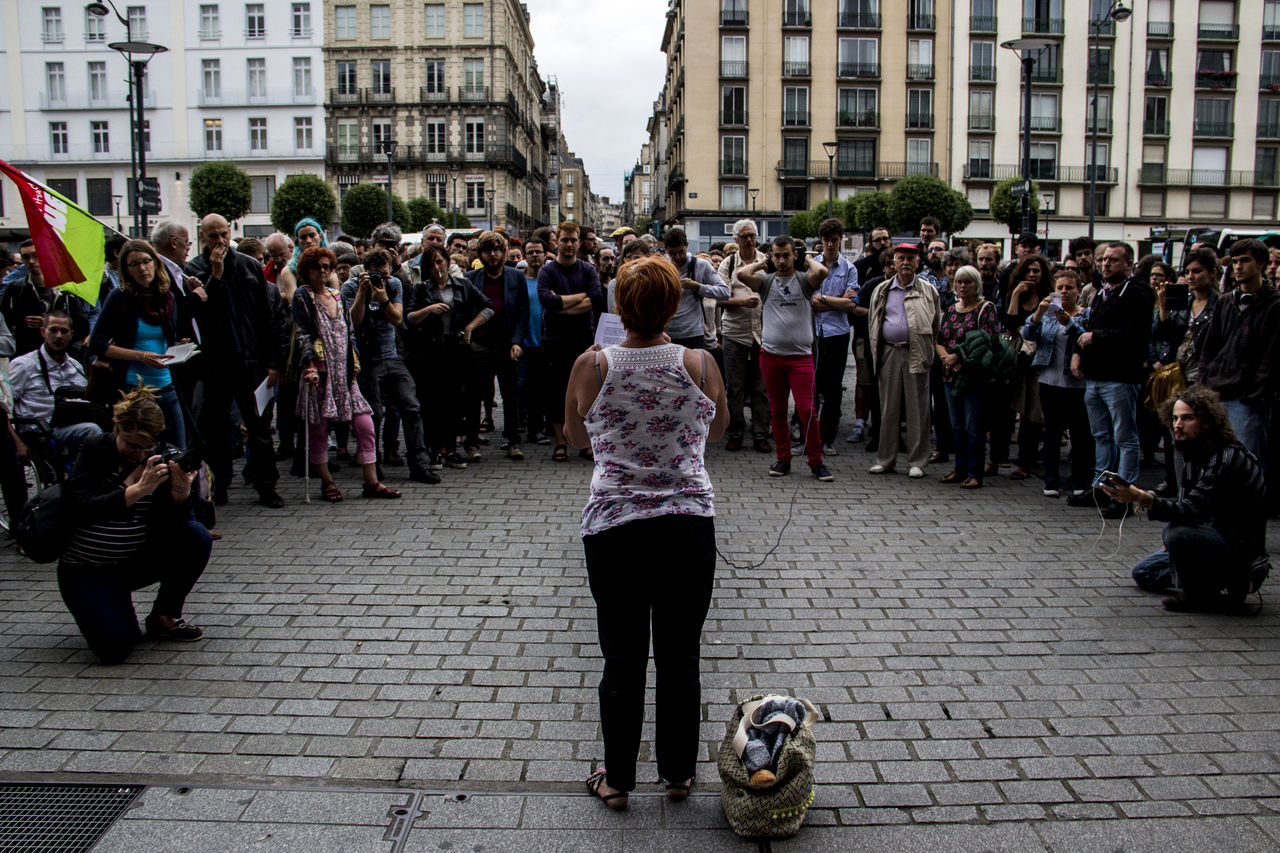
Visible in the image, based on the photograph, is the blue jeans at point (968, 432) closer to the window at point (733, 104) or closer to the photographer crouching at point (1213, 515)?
the photographer crouching at point (1213, 515)

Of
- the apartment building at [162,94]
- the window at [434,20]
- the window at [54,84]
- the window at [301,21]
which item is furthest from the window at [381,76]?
the window at [54,84]

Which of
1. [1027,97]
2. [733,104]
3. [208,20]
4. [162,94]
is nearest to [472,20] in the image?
[208,20]

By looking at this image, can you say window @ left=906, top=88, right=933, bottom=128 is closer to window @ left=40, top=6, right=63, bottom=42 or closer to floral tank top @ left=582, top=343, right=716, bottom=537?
window @ left=40, top=6, right=63, bottom=42

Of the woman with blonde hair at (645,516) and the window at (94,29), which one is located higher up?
the window at (94,29)

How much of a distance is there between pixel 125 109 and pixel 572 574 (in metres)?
69.5

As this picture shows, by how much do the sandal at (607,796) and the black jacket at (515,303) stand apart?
6728mm

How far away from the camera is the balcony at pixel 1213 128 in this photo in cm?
6059

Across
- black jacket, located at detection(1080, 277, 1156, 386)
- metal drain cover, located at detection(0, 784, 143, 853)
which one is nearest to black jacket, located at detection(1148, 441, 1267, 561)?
black jacket, located at detection(1080, 277, 1156, 386)

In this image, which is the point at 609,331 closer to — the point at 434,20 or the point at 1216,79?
the point at 434,20

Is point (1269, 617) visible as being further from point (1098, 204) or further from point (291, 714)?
point (1098, 204)

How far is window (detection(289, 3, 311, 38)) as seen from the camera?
209ft

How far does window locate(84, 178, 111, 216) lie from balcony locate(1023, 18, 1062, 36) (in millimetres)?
57222

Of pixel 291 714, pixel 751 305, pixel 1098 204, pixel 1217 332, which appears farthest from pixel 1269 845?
pixel 1098 204

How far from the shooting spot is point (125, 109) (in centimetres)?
6400
